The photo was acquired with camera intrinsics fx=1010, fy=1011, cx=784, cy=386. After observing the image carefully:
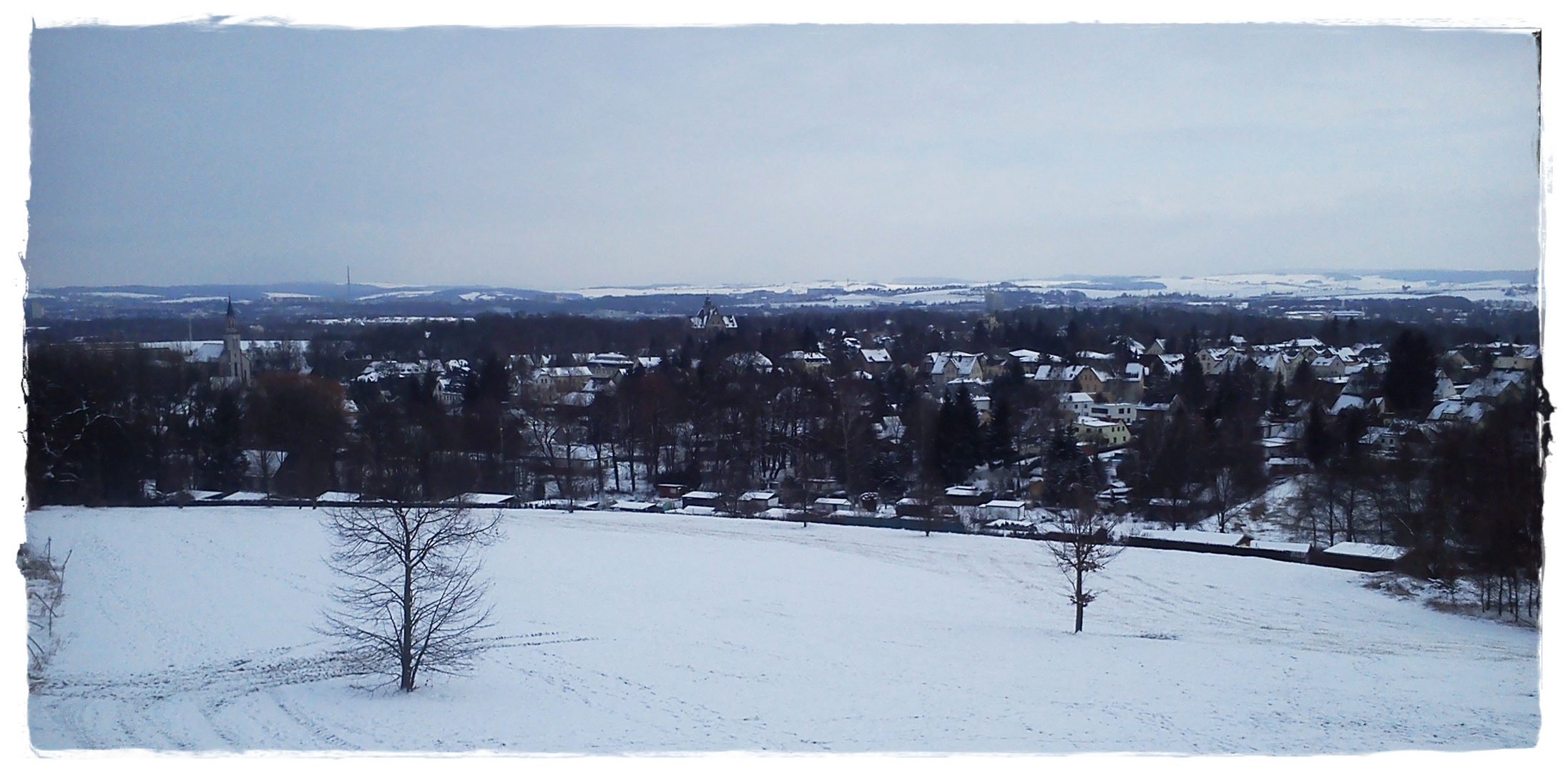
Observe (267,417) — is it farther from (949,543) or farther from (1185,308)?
(1185,308)

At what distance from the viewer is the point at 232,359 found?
1123 inches

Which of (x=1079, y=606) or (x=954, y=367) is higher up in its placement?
(x=954, y=367)

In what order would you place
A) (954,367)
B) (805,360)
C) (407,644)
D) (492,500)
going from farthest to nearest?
(954,367) < (805,360) < (492,500) < (407,644)

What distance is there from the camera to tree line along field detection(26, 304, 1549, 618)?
463 inches

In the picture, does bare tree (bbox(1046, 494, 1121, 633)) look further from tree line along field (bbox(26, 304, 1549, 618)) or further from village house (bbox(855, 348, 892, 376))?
village house (bbox(855, 348, 892, 376))

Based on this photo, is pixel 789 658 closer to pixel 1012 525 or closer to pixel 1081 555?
pixel 1081 555

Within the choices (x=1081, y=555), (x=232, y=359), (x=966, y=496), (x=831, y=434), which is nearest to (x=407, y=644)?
(x=1081, y=555)

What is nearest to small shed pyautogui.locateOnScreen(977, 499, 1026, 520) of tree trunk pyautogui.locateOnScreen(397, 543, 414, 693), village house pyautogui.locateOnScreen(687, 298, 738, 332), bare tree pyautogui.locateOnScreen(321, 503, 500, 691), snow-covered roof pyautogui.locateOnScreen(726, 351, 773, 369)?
bare tree pyautogui.locateOnScreen(321, 503, 500, 691)

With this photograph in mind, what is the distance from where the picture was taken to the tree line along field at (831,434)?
Answer: 38.6ft

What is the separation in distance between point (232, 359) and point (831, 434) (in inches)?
678

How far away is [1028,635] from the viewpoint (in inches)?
414

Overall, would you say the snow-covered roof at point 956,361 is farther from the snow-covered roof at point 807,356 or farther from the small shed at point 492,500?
the small shed at point 492,500

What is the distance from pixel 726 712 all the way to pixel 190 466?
53.2 ft

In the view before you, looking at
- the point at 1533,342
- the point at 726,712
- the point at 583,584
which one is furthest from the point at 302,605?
the point at 1533,342
